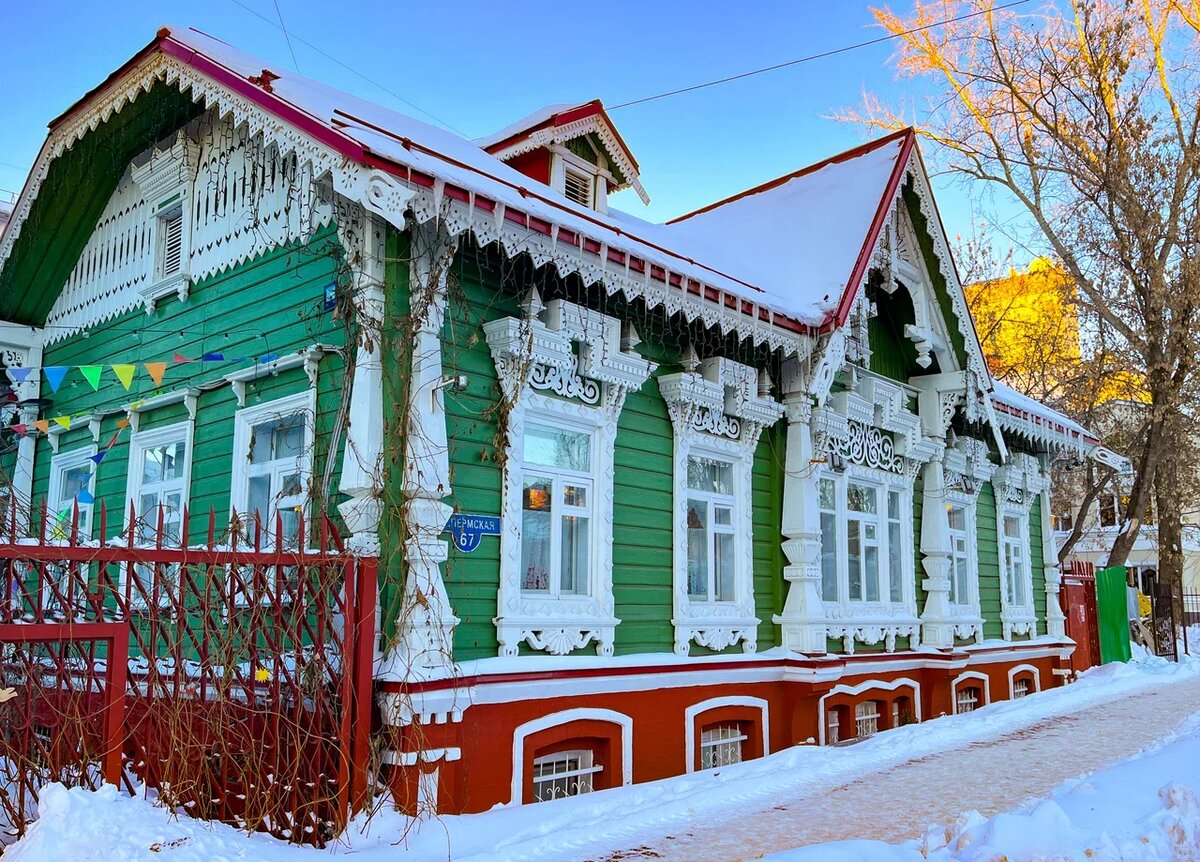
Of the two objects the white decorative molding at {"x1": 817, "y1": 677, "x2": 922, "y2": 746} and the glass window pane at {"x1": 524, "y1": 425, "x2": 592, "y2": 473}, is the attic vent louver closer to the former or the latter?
the glass window pane at {"x1": 524, "y1": 425, "x2": 592, "y2": 473}

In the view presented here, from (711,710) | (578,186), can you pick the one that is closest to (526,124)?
(578,186)

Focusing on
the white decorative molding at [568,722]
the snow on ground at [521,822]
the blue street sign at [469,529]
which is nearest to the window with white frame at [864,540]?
the snow on ground at [521,822]

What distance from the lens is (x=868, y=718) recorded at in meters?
12.0

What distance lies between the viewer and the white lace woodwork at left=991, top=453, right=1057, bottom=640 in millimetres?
16000

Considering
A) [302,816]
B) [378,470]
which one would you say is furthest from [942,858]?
[378,470]

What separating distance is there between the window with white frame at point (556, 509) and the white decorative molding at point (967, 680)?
721 centimetres

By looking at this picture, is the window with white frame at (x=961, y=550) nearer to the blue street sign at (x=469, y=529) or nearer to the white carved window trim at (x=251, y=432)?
the blue street sign at (x=469, y=529)

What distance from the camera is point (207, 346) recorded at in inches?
362

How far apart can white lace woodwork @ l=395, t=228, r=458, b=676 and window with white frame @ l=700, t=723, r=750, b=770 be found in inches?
142

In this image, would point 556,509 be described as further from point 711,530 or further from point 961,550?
point 961,550

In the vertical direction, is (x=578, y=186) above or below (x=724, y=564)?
above

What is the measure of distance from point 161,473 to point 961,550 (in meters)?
10.8

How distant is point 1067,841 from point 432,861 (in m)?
3.43

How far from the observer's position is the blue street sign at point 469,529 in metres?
7.38
